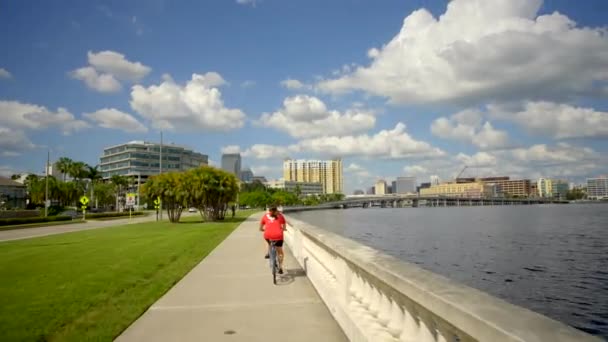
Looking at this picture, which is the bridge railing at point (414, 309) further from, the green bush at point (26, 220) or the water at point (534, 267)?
the green bush at point (26, 220)

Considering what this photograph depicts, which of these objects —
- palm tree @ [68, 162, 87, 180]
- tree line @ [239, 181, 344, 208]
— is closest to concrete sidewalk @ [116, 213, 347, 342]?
tree line @ [239, 181, 344, 208]

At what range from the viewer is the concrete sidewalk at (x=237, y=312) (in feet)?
18.6

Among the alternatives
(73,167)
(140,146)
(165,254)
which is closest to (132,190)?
(140,146)

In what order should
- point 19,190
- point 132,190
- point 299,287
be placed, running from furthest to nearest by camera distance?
1. point 132,190
2. point 19,190
3. point 299,287

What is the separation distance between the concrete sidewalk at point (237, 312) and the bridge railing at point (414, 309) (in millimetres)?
462

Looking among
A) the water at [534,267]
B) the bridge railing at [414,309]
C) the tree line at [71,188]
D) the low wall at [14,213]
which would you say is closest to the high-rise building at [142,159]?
the tree line at [71,188]

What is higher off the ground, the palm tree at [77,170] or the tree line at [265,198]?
the palm tree at [77,170]

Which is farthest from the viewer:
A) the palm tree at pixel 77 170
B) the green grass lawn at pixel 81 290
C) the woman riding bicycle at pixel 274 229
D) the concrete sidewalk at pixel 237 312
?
the palm tree at pixel 77 170

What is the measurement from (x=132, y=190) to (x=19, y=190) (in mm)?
42242

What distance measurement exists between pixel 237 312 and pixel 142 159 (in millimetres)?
150194

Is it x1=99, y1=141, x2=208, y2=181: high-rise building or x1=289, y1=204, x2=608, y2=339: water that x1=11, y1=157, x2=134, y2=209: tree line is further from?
x1=289, y1=204, x2=608, y2=339: water

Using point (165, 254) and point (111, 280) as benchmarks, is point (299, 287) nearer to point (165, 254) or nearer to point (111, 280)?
point (111, 280)

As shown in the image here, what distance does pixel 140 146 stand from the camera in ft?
486

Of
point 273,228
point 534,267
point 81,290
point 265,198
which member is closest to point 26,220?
point 81,290
